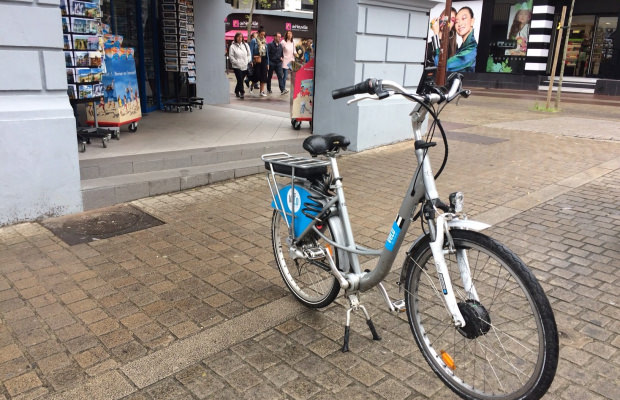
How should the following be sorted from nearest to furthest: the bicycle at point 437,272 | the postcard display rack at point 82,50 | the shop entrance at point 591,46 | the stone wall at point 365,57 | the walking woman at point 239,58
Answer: the bicycle at point 437,272, the postcard display rack at point 82,50, the stone wall at point 365,57, the walking woman at point 239,58, the shop entrance at point 591,46

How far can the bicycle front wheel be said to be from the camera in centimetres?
225

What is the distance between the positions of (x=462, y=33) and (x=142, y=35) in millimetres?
20615

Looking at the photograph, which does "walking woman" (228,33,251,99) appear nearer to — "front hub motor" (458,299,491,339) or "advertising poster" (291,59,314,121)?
"advertising poster" (291,59,314,121)

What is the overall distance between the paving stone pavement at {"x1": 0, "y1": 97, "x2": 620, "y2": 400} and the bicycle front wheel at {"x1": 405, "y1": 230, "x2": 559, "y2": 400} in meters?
0.20

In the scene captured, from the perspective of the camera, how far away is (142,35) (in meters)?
9.95

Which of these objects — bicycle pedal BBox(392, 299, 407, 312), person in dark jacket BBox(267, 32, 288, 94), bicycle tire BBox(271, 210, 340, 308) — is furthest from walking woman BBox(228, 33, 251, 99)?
bicycle pedal BBox(392, 299, 407, 312)

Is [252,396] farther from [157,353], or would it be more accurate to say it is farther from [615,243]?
[615,243]

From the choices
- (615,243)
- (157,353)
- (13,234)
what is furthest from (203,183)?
(615,243)

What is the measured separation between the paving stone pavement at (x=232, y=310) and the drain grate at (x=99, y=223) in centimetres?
14

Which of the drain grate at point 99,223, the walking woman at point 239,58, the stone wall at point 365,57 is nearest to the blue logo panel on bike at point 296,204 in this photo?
the drain grate at point 99,223

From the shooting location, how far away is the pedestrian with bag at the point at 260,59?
52.2ft

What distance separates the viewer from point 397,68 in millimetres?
9195

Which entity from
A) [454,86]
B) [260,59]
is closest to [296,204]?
[454,86]

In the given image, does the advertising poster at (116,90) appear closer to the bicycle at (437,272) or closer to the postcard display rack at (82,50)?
the postcard display rack at (82,50)
